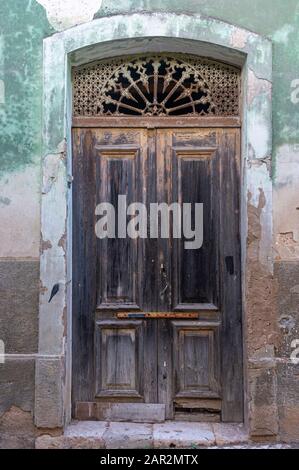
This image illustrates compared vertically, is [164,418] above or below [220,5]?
below

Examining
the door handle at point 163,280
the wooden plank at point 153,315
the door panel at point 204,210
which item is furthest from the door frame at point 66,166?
the door handle at point 163,280

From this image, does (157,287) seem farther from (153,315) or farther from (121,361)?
(121,361)

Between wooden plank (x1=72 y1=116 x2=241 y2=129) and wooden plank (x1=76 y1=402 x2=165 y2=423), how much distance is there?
229 cm

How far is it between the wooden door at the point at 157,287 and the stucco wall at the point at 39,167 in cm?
36

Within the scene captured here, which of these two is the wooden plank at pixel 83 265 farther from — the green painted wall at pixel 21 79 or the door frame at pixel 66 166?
the green painted wall at pixel 21 79

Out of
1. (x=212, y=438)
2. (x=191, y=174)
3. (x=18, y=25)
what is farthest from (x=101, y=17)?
(x=212, y=438)

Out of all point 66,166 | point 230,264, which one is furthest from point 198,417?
point 66,166

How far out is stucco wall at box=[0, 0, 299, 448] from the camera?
4.10 meters

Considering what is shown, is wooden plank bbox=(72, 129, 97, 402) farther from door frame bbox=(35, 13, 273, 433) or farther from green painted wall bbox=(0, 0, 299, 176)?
green painted wall bbox=(0, 0, 299, 176)

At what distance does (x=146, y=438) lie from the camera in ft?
13.4

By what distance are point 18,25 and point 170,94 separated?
1316 millimetres

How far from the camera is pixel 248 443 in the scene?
405cm

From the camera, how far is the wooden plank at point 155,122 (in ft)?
14.4

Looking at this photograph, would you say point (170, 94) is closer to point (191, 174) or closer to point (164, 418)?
point (191, 174)
